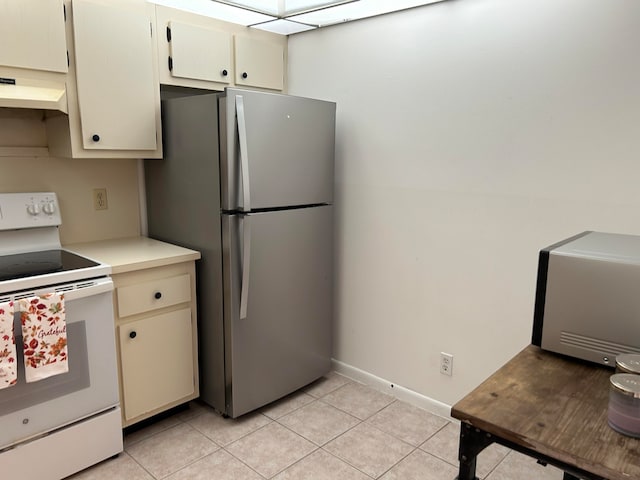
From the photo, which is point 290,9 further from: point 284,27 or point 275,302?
point 275,302

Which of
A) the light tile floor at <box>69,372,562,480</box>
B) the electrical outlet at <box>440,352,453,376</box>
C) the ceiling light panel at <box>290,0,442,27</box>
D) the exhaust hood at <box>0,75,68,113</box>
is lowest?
the light tile floor at <box>69,372,562,480</box>

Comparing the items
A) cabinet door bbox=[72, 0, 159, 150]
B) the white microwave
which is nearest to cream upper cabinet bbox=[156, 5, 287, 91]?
cabinet door bbox=[72, 0, 159, 150]

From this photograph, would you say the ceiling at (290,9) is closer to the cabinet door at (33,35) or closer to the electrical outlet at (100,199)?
the cabinet door at (33,35)

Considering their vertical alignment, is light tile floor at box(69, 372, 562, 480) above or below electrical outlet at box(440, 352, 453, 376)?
below

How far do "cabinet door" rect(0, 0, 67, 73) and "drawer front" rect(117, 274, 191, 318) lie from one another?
0.98m

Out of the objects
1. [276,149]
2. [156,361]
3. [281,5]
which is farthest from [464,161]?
[156,361]

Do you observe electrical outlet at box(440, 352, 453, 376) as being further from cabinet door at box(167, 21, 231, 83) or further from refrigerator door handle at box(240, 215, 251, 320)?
cabinet door at box(167, 21, 231, 83)

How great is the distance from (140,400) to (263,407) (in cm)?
65

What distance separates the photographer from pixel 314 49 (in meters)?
2.80

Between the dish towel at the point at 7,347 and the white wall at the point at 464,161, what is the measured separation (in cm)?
170

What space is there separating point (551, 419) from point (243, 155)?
1.59m

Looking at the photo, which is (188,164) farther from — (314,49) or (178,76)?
(314,49)

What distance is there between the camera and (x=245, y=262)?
2252mm

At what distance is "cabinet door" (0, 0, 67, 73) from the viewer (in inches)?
73.5
